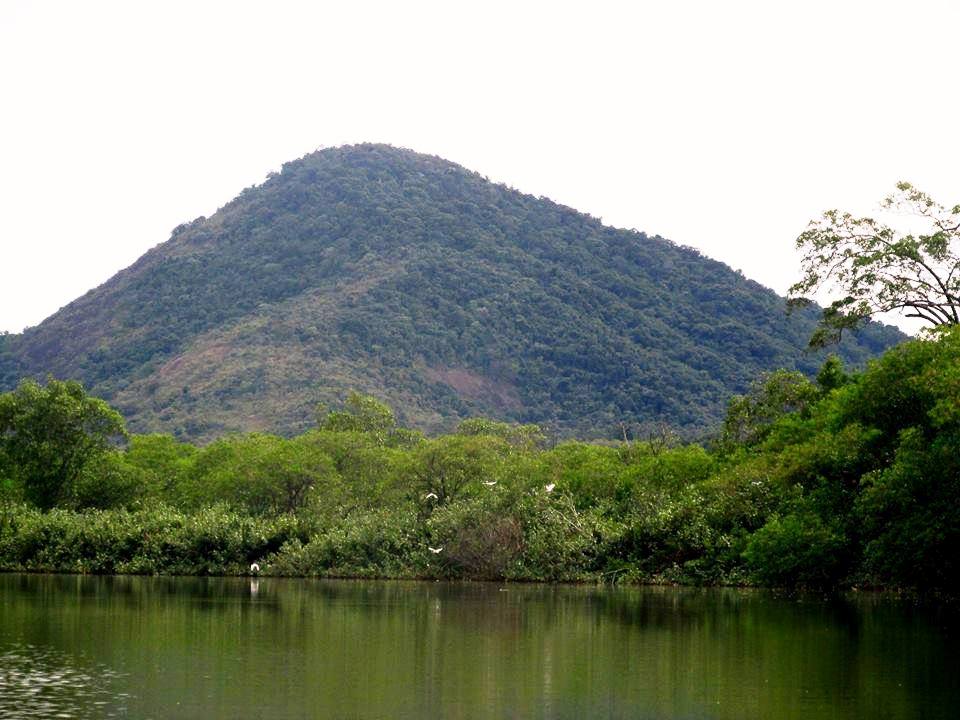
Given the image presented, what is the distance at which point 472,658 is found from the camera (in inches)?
897

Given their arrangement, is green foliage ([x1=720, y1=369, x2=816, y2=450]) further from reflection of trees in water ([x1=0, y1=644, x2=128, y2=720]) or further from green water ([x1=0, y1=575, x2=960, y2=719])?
reflection of trees in water ([x1=0, y1=644, x2=128, y2=720])

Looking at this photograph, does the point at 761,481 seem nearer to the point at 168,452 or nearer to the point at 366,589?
the point at 366,589

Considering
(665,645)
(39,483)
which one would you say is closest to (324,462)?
(39,483)

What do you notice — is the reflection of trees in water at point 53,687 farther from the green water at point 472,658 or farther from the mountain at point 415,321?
the mountain at point 415,321

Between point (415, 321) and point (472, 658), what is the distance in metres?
128

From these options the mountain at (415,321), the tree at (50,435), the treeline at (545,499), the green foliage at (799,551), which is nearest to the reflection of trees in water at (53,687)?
the treeline at (545,499)

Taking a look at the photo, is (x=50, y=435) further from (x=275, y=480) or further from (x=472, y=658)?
(x=472, y=658)

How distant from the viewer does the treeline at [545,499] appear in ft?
122

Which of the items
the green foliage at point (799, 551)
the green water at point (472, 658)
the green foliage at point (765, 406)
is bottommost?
the green water at point (472, 658)

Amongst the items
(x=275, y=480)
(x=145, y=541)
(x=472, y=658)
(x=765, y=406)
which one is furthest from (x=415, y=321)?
(x=472, y=658)

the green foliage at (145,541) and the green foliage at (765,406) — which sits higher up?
the green foliage at (765,406)

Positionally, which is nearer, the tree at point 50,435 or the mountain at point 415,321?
the tree at point 50,435

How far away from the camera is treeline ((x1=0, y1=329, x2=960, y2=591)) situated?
37.2 metres

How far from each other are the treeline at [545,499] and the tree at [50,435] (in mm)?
91
